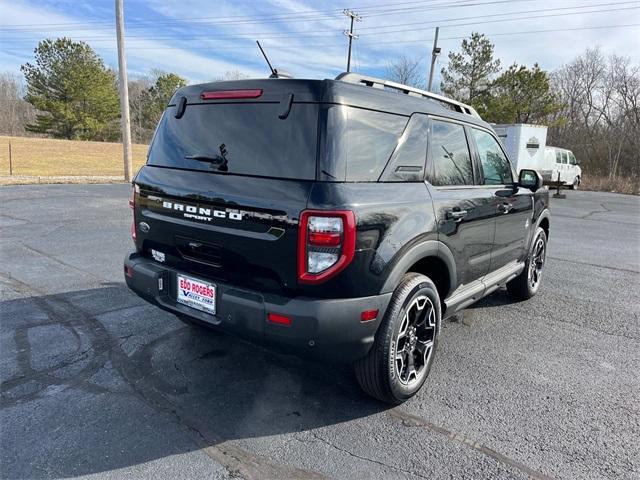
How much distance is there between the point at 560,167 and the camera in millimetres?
24109

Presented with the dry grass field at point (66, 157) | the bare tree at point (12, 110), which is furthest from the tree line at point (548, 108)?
the bare tree at point (12, 110)

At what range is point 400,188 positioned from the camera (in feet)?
9.23

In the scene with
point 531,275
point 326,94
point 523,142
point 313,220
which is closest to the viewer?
point 313,220

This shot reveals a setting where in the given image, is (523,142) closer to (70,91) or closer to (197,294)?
(197,294)

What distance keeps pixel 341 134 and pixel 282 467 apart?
179cm

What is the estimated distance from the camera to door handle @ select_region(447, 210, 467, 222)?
318 centimetres

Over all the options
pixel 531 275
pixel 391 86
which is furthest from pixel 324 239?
pixel 531 275

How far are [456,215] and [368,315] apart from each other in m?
1.16

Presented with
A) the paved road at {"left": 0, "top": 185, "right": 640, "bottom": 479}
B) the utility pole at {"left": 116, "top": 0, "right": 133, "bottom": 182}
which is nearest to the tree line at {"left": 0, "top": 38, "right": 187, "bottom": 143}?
the utility pole at {"left": 116, "top": 0, "right": 133, "bottom": 182}

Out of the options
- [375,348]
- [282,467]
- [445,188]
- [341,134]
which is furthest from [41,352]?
[445,188]

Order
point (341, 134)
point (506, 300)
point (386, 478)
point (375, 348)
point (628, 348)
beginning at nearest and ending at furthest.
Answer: point (386, 478), point (341, 134), point (375, 348), point (628, 348), point (506, 300)

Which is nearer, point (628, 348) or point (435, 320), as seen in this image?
point (435, 320)

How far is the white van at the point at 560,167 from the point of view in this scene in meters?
23.2

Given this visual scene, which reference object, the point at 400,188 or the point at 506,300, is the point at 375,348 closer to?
the point at 400,188
